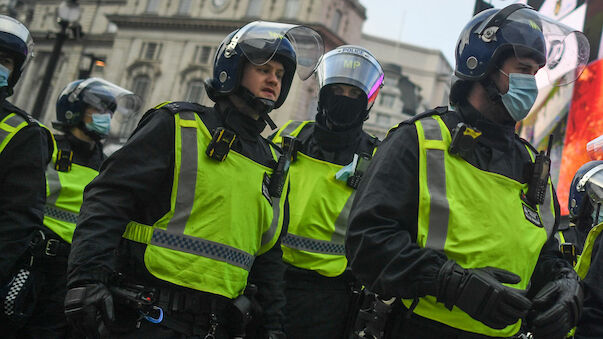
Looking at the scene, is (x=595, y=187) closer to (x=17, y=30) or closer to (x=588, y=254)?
(x=588, y=254)

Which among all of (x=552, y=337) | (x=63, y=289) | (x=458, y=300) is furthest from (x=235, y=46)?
(x=63, y=289)

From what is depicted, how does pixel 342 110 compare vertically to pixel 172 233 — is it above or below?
above

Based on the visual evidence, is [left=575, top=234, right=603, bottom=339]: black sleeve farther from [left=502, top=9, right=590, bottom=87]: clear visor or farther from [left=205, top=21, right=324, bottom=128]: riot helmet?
[left=205, top=21, right=324, bottom=128]: riot helmet

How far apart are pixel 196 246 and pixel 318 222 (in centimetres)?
163

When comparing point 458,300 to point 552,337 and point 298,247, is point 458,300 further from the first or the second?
point 298,247

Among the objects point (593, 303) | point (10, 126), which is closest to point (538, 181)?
point (593, 303)

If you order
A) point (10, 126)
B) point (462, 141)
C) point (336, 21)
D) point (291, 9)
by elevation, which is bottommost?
point (10, 126)

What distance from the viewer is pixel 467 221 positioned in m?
2.32

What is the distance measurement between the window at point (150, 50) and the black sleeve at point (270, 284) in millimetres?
40011

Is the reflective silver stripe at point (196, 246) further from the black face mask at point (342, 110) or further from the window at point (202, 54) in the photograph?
the window at point (202, 54)

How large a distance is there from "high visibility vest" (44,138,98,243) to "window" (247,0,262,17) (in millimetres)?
36667

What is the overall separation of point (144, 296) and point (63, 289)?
2459 millimetres

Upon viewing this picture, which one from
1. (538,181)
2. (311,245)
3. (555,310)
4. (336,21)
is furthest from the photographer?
(336,21)

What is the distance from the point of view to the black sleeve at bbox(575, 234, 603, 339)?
2811 mm
